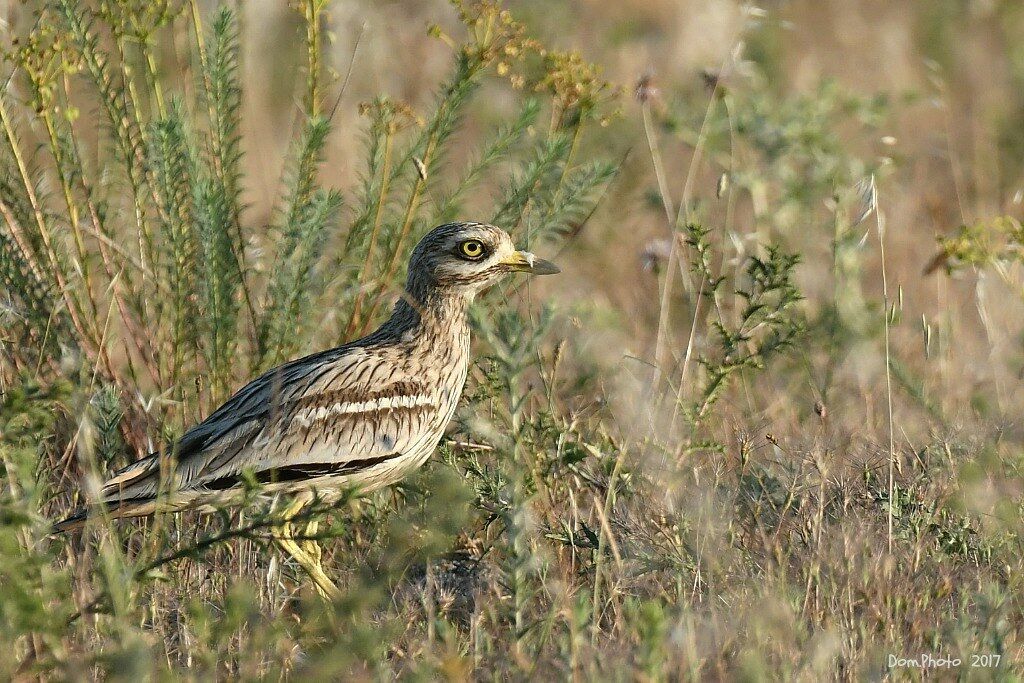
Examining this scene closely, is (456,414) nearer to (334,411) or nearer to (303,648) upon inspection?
(334,411)

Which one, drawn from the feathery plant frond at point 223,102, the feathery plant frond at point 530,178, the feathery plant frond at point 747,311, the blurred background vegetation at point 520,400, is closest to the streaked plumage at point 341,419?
the blurred background vegetation at point 520,400

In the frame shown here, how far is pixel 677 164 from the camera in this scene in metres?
9.30

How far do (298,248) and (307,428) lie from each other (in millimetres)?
842

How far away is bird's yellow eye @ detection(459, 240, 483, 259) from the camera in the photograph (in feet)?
16.2

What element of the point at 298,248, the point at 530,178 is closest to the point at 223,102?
the point at 298,248

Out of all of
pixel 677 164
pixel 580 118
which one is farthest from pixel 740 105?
pixel 580 118

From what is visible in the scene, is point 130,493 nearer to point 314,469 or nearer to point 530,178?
point 314,469

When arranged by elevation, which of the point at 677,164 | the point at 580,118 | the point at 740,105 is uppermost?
the point at 580,118

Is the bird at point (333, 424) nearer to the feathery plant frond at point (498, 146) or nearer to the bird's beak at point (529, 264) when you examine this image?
the bird's beak at point (529, 264)

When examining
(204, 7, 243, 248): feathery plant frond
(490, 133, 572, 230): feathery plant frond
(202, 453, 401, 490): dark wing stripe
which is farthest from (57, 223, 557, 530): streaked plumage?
(204, 7, 243, 248): feathery plant frond

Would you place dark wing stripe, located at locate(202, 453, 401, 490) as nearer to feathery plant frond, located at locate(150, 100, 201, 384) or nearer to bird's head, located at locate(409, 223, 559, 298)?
bird's head, located at locate(409, 223, 559, 298)

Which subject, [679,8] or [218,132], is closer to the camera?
[218,132]

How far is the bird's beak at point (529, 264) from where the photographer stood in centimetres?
492

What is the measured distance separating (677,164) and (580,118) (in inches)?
169
